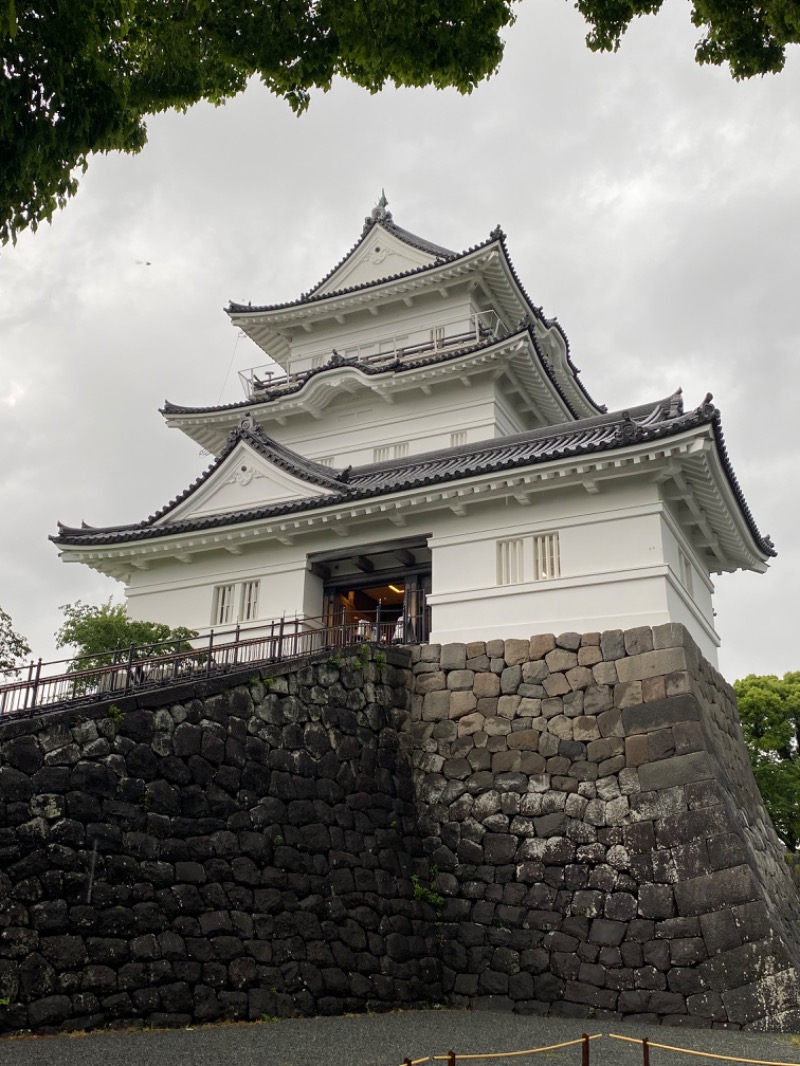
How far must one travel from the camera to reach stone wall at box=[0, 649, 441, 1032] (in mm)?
7332

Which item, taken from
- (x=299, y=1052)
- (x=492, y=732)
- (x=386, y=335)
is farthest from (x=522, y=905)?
(x=386, y=335)

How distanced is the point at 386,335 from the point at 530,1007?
49.7ft

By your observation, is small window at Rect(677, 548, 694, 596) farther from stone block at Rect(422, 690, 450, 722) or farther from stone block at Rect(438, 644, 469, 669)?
stone block at Rect(422, 690, 450, 722)

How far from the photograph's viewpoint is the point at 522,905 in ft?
34.6

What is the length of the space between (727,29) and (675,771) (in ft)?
25.7

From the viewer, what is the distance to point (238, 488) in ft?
50.9

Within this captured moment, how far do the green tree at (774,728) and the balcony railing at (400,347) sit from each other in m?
13.1

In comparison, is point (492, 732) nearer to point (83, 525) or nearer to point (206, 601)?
point (206, 601)

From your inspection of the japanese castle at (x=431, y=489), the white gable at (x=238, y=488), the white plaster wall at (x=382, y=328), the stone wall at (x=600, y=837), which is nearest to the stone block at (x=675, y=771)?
the stone wall at (x=600, y=837)

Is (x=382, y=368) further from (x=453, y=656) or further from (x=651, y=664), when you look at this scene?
(x=651, y=664)

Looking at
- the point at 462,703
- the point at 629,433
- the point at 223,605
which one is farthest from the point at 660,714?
the point at 223,605

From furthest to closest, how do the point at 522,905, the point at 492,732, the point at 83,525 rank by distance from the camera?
the point at 83,525 → the point at 492,732 → the point at 522,905

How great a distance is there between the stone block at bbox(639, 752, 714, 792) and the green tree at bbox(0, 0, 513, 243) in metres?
7.83

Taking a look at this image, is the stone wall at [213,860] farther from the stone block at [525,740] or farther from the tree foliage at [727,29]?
the tree foliage at [727,29]
